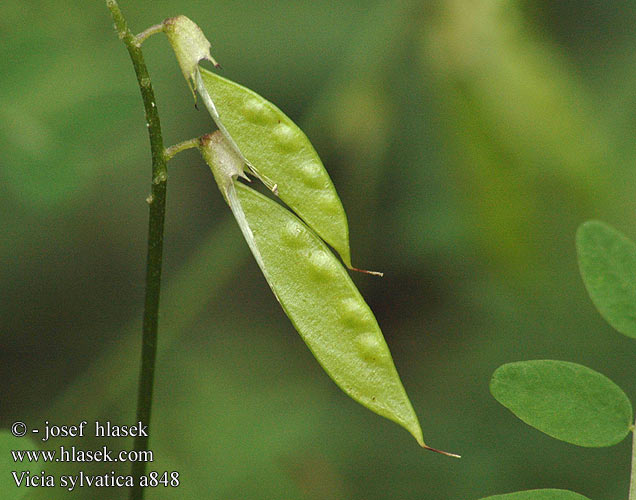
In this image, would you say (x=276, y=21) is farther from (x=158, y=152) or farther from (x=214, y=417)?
(x=158, y=152)

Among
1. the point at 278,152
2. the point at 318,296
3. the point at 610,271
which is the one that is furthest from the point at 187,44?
the point at 610,271

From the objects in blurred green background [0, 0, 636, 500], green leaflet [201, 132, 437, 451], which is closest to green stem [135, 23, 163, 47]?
green leaflet [201, 132, 437, 451]

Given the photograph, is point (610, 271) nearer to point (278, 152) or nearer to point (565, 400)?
point (565, 400)

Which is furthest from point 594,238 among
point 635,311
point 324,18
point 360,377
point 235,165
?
point 324,18

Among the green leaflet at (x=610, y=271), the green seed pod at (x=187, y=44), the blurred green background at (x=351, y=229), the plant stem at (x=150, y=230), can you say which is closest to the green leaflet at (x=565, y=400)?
the green leaflet at (x=610, y=271)

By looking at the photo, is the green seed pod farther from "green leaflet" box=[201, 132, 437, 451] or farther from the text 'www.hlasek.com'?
the text 'www.hlasek.com'

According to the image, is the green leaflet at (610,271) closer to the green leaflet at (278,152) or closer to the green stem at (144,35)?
the green leaflet at (278,152)
